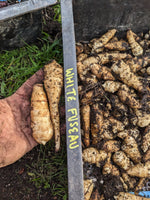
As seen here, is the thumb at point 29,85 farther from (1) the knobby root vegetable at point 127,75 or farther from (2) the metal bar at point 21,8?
(1) the knobby root vegetable at point 127,75

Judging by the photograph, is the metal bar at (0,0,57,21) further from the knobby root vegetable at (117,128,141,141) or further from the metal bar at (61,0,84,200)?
the knobby root vegetable at (117,128,141,141)

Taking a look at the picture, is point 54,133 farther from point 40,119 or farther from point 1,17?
point 1,17

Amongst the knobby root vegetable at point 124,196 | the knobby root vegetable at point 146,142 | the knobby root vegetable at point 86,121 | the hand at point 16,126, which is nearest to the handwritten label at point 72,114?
the knobby root vegetable at point 86,121

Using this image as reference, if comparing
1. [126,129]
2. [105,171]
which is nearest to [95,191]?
[105,171]

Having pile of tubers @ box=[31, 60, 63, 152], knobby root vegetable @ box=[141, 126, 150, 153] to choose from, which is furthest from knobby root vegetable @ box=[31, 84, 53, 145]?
knobby root vegetable @ box=[141, 126, 150, 153]

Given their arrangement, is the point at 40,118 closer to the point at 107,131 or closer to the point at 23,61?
the point at 107,131

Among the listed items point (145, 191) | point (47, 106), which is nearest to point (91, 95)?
point (47, 106)
